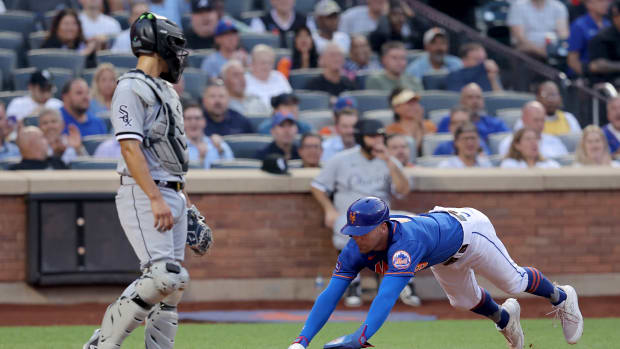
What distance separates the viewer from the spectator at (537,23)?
15.3 meters

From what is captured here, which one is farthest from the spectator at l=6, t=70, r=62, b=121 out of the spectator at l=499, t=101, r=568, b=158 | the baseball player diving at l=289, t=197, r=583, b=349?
the baseball player diving at l=289, t=197, r=583, b=349

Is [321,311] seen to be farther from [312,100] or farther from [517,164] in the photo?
[312,100]

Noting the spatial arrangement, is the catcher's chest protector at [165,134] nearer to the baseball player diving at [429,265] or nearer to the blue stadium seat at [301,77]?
the baseball player diving at [429,265]

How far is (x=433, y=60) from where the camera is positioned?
14031 mm

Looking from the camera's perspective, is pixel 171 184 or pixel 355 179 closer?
pixel 171 184

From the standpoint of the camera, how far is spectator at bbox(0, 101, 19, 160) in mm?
10797

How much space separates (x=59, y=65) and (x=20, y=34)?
3.35 feet

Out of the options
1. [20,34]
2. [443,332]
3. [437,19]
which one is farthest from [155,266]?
[437,19]

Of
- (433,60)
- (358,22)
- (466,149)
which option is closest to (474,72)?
(433,60)

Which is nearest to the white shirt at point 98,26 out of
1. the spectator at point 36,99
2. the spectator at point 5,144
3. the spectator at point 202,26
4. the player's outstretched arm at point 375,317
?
the spectator at point 202,26

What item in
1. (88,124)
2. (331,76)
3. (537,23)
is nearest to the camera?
(88,124)

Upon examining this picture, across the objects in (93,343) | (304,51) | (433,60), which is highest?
(304,51)

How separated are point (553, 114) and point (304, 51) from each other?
10.8ft

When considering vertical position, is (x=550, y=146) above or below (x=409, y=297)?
above
